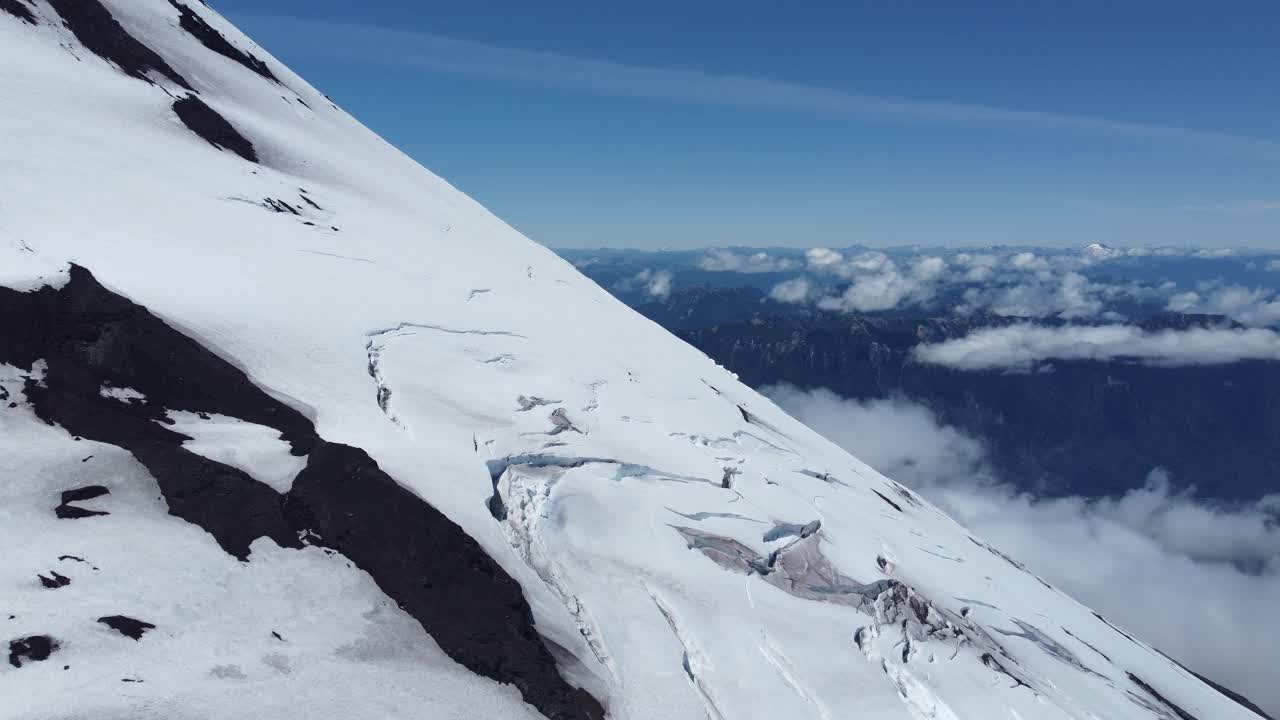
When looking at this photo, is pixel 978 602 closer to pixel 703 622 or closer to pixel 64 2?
pixel 703 622

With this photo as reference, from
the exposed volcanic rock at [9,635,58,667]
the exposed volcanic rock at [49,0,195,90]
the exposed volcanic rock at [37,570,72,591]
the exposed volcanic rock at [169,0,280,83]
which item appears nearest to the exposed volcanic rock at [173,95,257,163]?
the exposed volcanic rock at [49,0,195,90]

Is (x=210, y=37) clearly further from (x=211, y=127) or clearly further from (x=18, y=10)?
(x=211, y=127)

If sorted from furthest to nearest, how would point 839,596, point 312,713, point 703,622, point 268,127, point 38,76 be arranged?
point 268,127
point 38,76
point 839,596
point 703,622
point 312,713

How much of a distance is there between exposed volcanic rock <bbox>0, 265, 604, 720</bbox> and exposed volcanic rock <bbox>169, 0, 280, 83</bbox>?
174 ft

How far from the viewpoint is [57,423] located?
1620cm

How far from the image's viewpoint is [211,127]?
42.3m

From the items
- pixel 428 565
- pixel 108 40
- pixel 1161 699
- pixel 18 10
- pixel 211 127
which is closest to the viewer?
pixel 428 565

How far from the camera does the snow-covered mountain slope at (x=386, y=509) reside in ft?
45.8

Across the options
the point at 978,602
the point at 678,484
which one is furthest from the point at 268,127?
the point at 978,602

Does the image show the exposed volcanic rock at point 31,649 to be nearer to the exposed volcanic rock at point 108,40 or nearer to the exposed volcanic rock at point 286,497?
the exposed volcanic rock at point 286,497

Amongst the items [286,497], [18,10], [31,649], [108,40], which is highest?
[18,10]

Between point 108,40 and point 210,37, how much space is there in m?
16.1

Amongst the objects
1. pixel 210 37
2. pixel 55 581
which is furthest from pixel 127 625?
pixel 210 37

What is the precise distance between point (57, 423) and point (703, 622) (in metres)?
17.5
